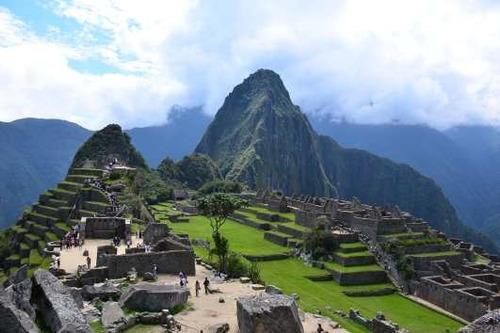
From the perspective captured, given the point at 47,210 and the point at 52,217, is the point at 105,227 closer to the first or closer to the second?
the point at 52,217

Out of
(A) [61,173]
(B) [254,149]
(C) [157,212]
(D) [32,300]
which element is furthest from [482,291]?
(B) [254,149]

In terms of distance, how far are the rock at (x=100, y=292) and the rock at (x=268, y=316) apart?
5015 millimetres

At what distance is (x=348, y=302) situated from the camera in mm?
36531

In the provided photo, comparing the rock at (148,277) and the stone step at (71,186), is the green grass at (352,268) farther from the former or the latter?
the rock at (148,277)

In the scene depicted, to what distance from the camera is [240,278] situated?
2502 centimetres

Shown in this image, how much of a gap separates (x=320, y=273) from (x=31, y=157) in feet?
344

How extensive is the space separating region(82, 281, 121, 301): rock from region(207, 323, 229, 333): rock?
3.87m

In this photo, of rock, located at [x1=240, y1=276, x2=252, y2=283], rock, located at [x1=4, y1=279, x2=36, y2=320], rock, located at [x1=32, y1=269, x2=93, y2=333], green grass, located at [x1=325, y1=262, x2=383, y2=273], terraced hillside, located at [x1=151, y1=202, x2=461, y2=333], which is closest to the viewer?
rock, located at [x1=32, y1=269, x2=93, y2=333]

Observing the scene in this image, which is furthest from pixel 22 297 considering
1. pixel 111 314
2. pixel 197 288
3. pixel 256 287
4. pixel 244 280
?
pixel 244 280

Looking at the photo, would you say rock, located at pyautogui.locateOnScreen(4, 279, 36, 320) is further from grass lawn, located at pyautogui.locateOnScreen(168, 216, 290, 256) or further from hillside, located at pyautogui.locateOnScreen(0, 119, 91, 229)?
hillside, located at pyautogui.locateOnScreen(0, 119, 91, 229)

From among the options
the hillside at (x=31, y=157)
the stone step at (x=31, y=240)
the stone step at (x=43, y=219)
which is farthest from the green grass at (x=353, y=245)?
the hillside at (x=31, y=157)

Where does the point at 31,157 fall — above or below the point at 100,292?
above

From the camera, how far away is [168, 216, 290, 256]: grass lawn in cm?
4734

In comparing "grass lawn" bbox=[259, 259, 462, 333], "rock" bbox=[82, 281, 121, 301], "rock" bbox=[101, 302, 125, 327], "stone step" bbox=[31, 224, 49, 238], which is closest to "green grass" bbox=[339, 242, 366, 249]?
"grass lawn" bbox=[259, 259, 462, 333]
